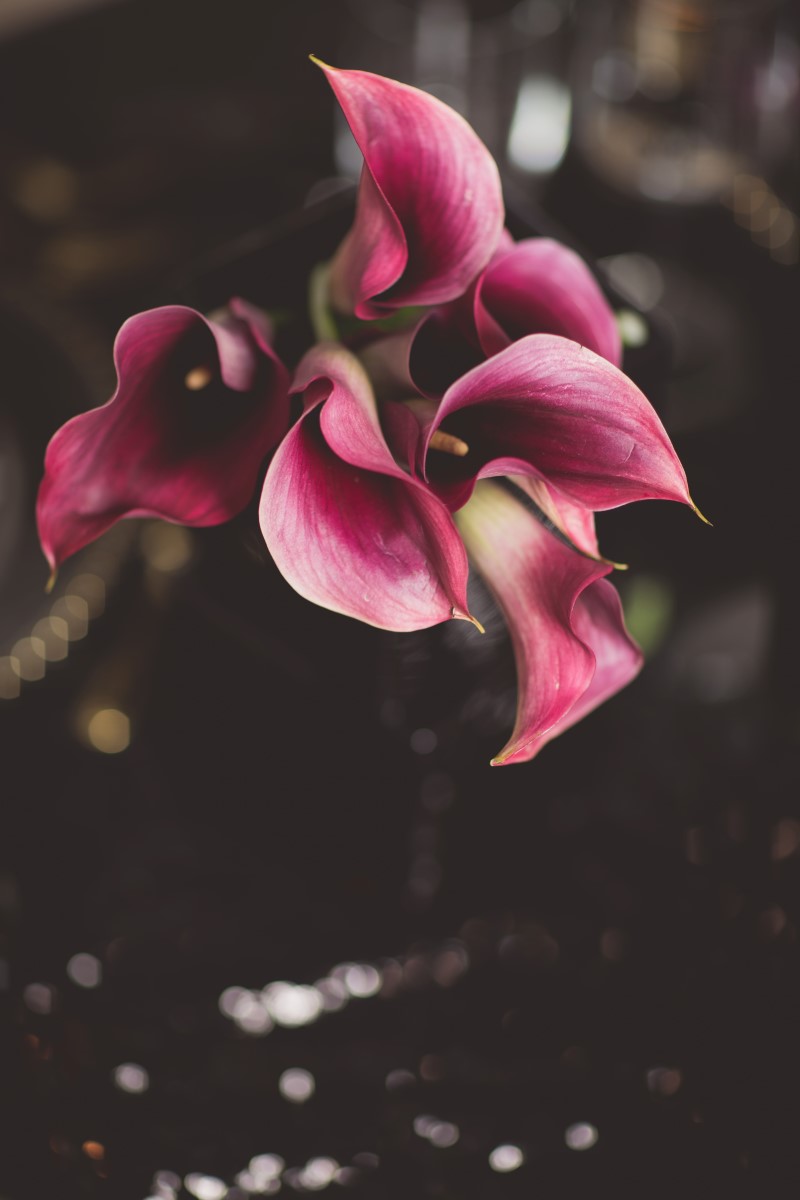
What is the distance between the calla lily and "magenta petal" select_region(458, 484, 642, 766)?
0.07 feet

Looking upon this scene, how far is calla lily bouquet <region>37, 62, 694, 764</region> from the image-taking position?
0.15 metres

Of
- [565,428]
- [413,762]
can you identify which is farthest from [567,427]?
[413,762]

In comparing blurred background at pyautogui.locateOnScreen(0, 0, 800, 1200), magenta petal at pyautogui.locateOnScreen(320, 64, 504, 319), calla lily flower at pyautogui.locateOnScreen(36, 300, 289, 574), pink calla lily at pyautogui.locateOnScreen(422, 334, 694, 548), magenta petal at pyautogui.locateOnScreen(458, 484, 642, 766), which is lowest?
blurred background at pyautogui.locateOnScreen(0, 0, 800, 1200)

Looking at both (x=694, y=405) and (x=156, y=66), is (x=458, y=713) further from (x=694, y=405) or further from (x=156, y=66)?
(x=156, y=66)

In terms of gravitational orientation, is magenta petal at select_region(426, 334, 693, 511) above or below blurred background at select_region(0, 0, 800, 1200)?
above

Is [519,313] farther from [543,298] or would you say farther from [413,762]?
[413,762]

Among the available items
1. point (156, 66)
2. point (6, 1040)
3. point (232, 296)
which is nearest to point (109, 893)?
point (6, 1040)

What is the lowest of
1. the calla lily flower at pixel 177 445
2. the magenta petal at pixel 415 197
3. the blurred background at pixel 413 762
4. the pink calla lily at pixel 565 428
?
the blurred background at pixel 413 762

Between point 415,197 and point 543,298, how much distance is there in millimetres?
26

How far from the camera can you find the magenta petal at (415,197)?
16 cm

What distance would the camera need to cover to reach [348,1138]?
24cm

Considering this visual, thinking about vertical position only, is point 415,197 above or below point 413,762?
above

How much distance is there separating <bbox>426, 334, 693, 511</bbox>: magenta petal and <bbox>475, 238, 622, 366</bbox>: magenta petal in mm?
20

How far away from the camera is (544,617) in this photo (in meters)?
0.17
